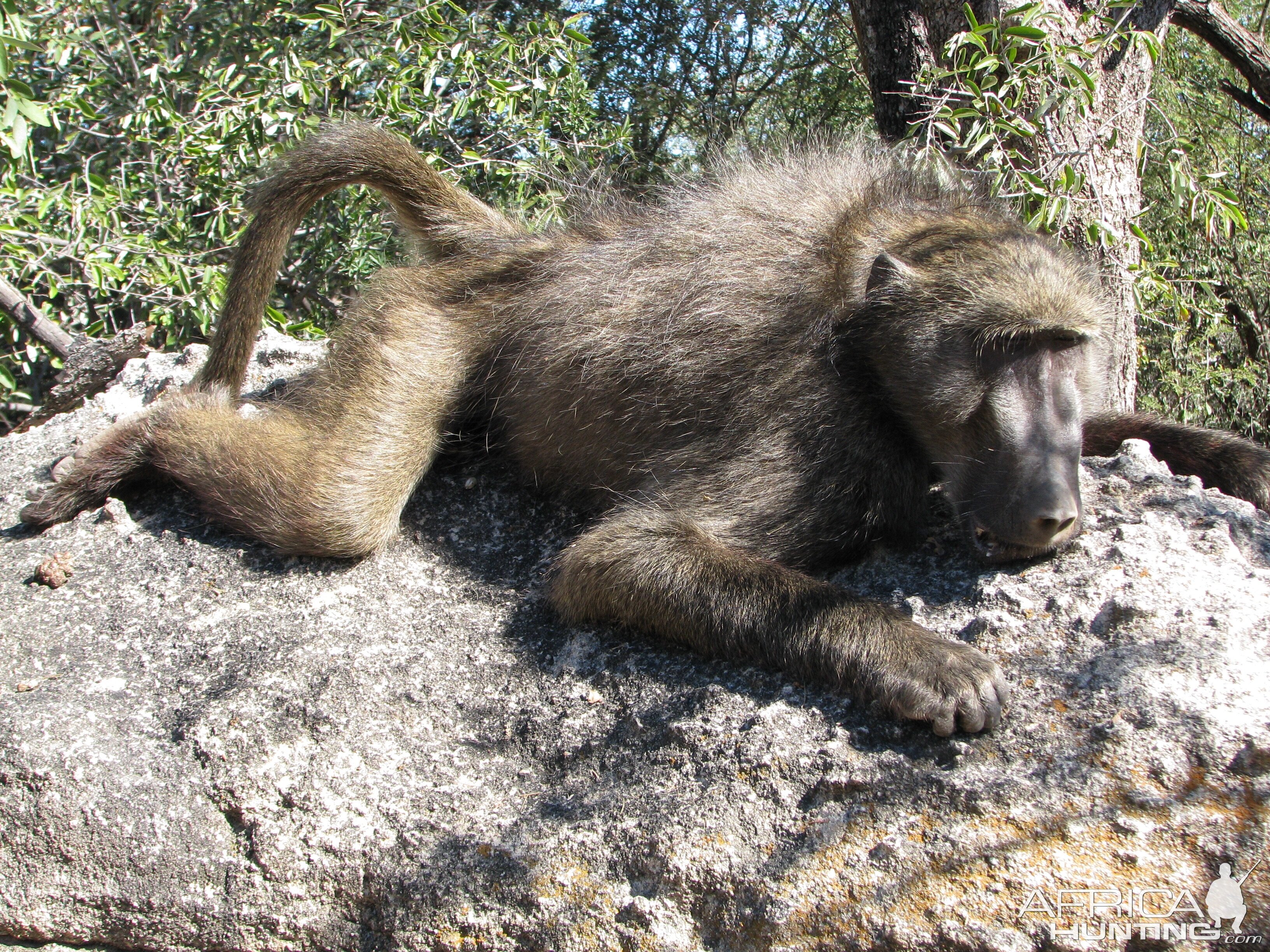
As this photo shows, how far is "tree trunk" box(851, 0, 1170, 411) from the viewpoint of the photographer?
3.33 meters

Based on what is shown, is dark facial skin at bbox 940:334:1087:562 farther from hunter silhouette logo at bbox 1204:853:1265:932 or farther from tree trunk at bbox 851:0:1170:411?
tree trunk at bbox 851:0:1170:411

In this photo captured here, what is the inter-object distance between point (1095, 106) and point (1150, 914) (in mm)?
2828

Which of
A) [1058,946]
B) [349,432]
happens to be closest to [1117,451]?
[1058,946]

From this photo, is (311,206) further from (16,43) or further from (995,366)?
(995,366)

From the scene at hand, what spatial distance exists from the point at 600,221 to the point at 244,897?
7.01ft

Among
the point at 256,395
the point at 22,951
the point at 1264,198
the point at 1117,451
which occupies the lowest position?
the point at 22,951

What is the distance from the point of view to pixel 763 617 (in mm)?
2188

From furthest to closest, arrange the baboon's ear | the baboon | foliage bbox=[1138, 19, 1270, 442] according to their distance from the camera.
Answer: foliage bbox=[1138, 19, 1270, 442], the baboon's ear, the baboon

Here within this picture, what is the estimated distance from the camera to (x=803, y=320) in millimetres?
2561

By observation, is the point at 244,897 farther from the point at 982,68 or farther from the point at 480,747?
the point at 982,68

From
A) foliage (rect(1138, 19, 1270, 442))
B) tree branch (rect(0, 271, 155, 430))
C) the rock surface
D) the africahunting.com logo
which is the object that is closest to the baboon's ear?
the rock surface

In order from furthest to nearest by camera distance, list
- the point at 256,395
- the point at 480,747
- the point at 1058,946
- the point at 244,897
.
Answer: the point at 256,395
the point at 480,747
the point at 244,897
the point at 1058,946

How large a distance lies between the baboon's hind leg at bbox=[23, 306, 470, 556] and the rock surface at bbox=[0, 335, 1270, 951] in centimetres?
19

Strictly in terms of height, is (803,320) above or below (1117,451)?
above
